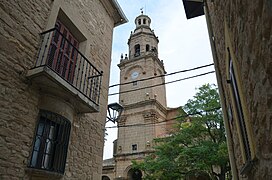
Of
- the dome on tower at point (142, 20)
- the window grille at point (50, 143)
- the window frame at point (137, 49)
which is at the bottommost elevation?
the window grille at point (50, 143)

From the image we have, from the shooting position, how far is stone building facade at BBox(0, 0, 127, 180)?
4.07 metres

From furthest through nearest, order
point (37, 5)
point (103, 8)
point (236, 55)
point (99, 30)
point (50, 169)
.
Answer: point (103, 8), point (99, 30), point (37, 5), point (50, 169), point (236, 55)

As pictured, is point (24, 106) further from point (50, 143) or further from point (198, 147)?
point (198, 147)

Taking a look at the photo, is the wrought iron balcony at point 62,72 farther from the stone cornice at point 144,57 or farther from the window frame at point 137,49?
the window frame at point 137,49

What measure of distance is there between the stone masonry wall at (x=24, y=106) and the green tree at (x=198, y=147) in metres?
5.70

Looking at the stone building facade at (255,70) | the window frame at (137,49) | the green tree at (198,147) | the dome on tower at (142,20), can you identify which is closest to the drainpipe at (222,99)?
the stone building facade at (255,70)

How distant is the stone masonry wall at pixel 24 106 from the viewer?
12.9 feet

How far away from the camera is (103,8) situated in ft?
28.1

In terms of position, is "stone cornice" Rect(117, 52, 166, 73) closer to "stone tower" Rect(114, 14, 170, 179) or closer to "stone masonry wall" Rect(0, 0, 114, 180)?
"stone tower" Rect(114, 14, 170, 179)

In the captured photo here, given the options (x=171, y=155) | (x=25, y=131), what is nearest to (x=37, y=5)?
(x=25, y=131)

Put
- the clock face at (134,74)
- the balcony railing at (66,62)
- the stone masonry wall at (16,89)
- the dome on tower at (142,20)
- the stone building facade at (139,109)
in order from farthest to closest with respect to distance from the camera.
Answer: the dome on tower at (142,20), the clock face at (134,74), the stone building facade at (139,109), the balcony railing at (66,62), the stone masonry wall at (16,89)

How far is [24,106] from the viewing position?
4.34m

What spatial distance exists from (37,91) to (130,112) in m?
21.4

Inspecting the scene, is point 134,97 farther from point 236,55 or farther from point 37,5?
point 236,55
